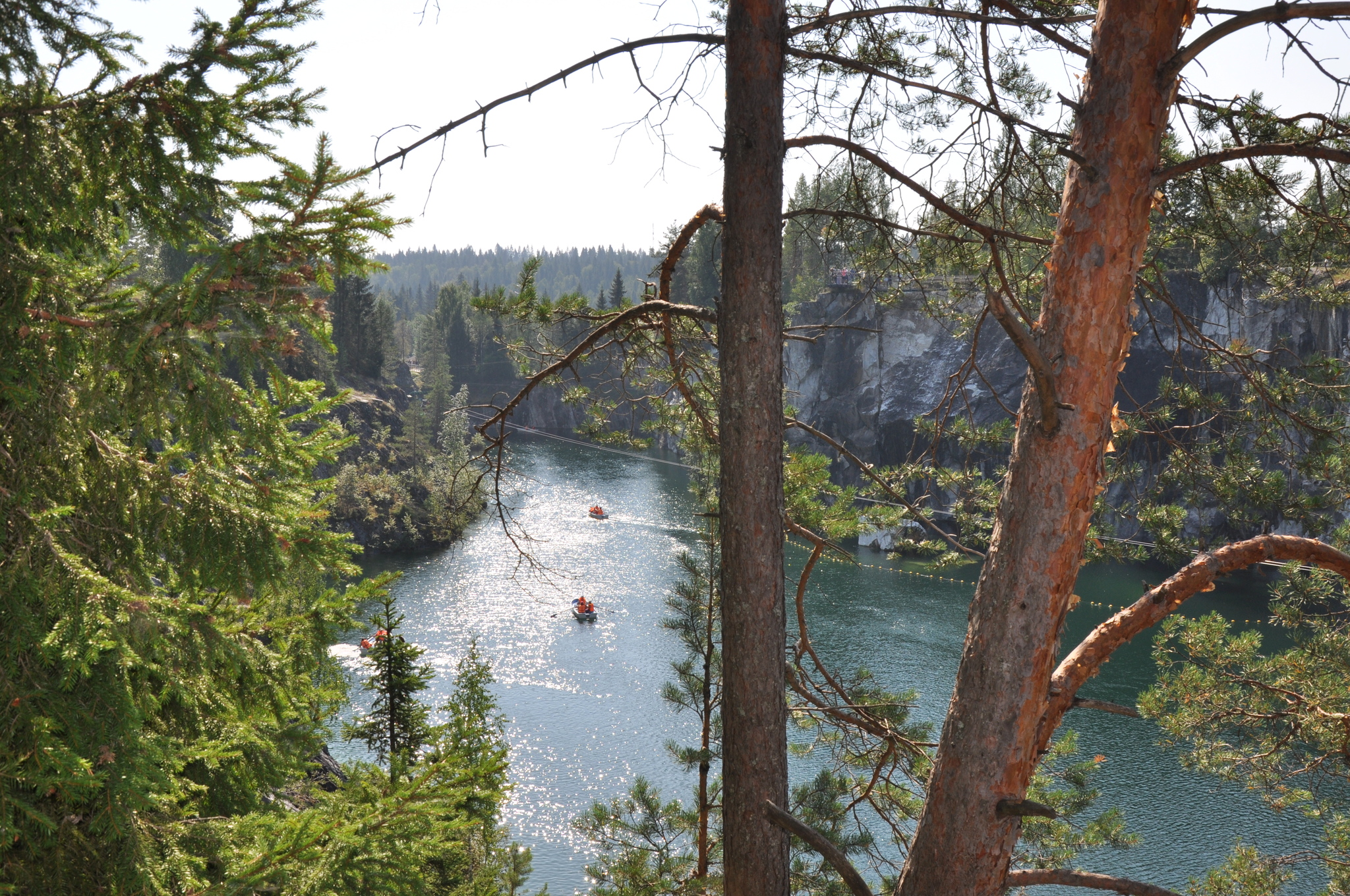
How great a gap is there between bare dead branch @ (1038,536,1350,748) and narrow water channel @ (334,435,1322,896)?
20.0 feet

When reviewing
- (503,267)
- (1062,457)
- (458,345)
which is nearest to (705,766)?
(1062,457)

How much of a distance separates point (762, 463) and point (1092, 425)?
0.96 m

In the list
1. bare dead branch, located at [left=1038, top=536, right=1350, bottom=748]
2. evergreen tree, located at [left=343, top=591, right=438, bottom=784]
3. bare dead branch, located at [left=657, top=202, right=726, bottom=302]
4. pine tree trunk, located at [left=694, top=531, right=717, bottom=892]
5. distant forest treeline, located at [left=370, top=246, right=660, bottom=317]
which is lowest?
evergreen tree, located at [left=343, top=591, right=438, bottom=784]

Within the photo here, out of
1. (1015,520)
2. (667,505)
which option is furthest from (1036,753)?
(667,505)

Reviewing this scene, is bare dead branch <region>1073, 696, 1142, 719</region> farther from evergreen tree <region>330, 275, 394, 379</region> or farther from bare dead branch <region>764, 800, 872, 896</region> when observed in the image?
evergreen tree <region>330, 275, 394, 379</region>

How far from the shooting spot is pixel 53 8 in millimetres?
3086

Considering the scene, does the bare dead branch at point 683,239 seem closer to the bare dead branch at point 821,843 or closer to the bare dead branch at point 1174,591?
the bare dead branch at point 1174,591

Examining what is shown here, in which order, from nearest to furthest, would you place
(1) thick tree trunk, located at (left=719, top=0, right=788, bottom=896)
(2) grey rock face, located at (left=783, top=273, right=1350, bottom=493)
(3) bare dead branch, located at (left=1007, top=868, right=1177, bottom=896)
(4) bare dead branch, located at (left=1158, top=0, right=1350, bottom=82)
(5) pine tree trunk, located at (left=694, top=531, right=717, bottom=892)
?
(4) bare dead branch, located at (left=1158, top=0, right=1350, bottom=82) → (3) bare dead branch, located at (left=1007, top=868, right=1177, bottom=896) → (1) thick tree trunk, located at (left=719, top=0, right=788, bottom=896) → (5) pine tree trunk, located at (left=694, top=531, right=717, bottom=892) → (2) grey rock face, located at (left=783, top=273, right=1350, bottom=493)

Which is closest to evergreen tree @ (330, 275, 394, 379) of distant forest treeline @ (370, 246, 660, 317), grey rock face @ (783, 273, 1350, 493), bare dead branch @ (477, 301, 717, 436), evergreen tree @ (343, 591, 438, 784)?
grey rock face @ (783, 273, 1350, 493)

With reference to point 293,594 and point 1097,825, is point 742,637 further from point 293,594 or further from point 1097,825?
point 1097,825

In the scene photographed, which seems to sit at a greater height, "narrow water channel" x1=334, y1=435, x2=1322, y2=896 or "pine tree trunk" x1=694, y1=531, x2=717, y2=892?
"pine tree trunk" x1=694, y1=531, x2=717, y2=892

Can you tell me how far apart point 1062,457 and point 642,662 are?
17164mm

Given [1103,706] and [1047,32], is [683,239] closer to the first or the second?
[1047,32]

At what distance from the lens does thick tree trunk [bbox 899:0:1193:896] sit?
7.41 ft
